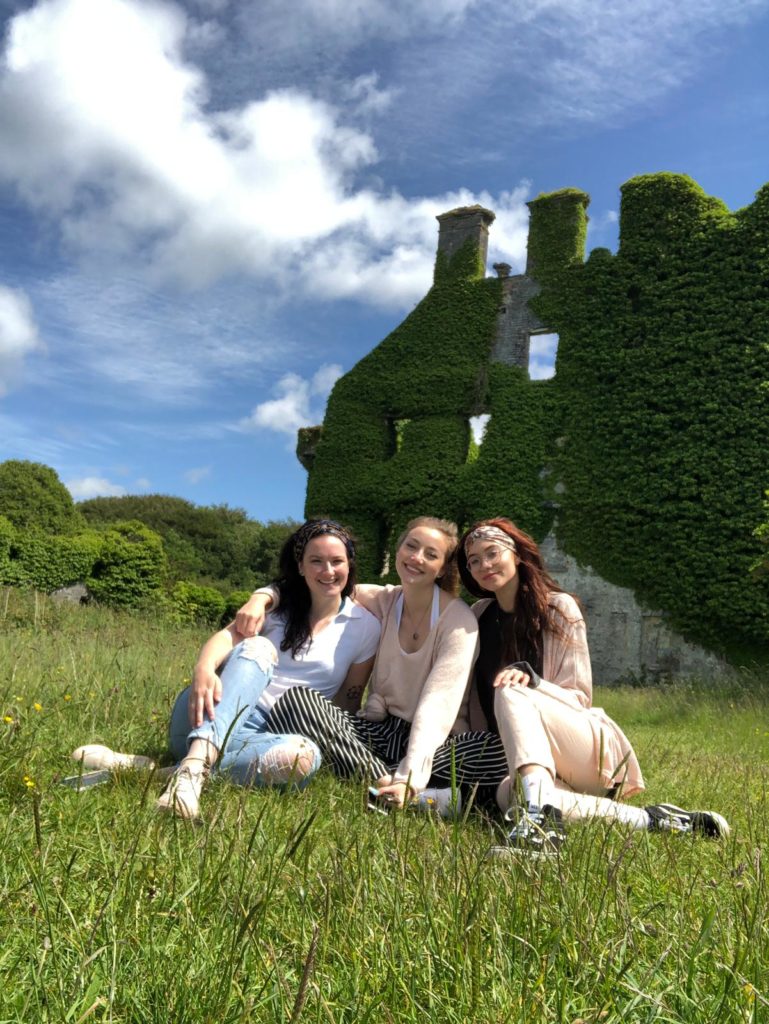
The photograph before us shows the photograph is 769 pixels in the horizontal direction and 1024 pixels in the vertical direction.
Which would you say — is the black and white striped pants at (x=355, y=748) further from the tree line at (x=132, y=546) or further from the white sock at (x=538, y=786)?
the tree line at (x=132, y=546)

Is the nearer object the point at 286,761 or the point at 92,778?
the point at 92,778

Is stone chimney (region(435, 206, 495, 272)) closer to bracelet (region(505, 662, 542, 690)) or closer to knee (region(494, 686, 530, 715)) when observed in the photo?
bracelet (region(505, 662, 542, 690))

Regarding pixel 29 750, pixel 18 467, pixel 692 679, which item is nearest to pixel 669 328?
pixel 692 679

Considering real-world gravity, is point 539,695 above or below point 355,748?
above

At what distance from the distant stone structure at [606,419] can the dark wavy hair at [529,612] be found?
11.1 metres

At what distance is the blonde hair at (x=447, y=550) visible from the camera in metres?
4.24

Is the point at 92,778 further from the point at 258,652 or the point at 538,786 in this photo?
the point at 538,786

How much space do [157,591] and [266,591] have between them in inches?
782

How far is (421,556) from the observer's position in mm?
4105

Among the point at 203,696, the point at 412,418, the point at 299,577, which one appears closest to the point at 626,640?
the point at 412,418

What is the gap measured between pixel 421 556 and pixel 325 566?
499 mm

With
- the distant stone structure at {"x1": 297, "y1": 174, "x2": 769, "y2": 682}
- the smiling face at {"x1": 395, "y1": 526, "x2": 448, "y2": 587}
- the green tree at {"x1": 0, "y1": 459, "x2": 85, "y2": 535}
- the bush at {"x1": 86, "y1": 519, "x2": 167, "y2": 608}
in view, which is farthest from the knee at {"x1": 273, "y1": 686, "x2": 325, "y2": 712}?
the green tree at {"x1": 0, "y1": 459, "x2": 85, "y2": 535}

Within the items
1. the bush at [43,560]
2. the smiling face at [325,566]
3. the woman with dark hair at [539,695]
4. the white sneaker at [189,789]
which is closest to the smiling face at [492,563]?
the woman with dark hair at [539,695]

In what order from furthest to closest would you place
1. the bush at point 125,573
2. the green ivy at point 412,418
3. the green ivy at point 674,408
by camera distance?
1. the bush at point 125,573
2. the green ivy at point 412,418
3. the green ivy at point 674,408
